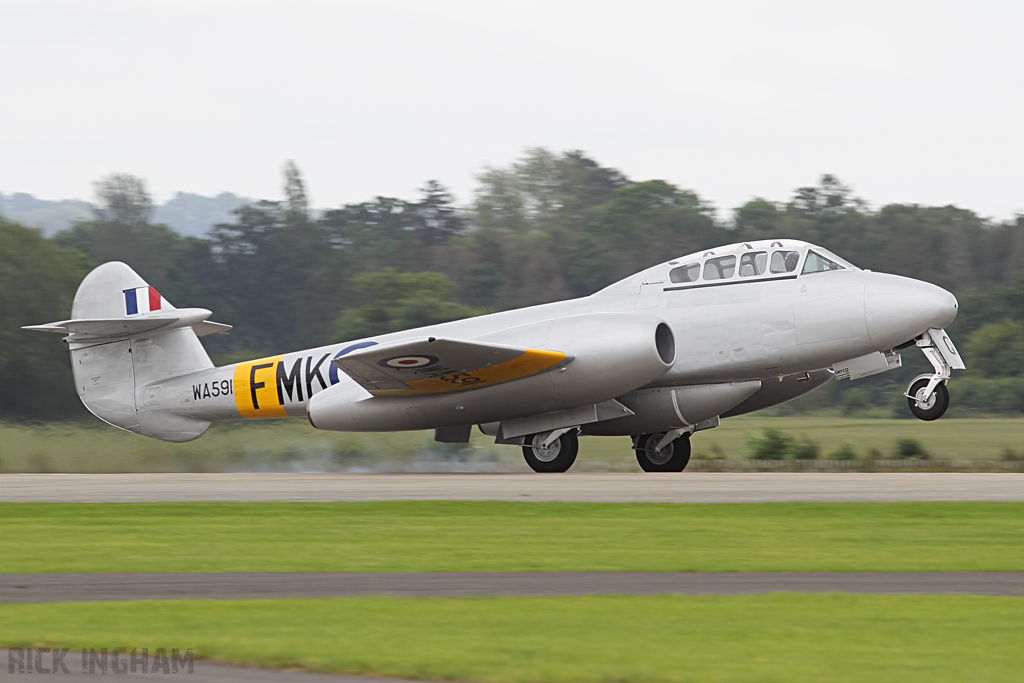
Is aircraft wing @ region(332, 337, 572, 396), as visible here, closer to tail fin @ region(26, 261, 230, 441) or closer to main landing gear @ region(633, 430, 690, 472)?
main landing gear @ region(633, 430, 690, 472)

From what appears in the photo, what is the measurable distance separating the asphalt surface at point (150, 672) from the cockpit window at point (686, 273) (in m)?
13.6

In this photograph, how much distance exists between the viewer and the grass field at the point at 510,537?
8.95m

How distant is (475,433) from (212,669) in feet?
63.8

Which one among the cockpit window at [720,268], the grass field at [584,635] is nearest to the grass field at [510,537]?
the grass field at [584,635]

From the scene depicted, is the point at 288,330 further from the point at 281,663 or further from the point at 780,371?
the point at 281,663

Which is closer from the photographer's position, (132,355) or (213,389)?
(213,389)

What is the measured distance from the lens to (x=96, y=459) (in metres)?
22.0

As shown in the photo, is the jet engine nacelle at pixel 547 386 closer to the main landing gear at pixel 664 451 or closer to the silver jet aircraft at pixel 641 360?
the silver jet aircraft at pixel 641 360

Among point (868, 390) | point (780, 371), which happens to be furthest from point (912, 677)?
point (868, 390)

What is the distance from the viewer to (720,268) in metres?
18.4

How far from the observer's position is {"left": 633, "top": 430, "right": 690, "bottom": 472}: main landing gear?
65.6 feet

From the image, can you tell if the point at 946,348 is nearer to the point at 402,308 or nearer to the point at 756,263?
the point at 756,263

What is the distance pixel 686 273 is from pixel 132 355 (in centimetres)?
1021

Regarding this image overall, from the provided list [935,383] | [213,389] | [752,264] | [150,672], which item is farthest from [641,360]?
[150,672]
